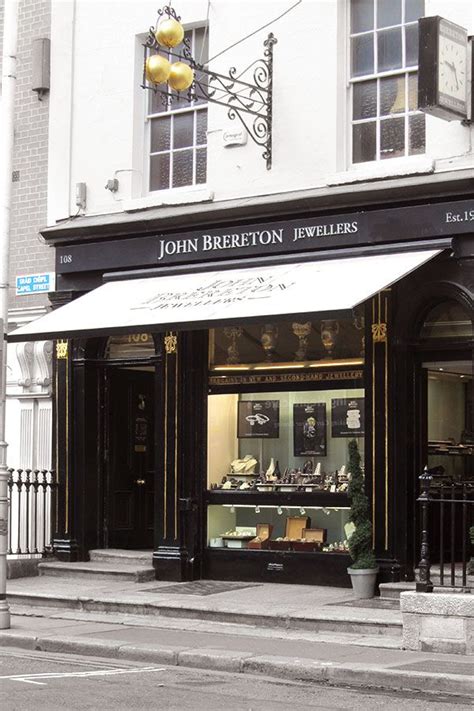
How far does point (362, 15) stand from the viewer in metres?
15.1

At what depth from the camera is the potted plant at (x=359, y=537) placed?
547 inches

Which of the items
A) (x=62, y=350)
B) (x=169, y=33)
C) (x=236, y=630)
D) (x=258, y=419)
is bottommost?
(x=236, y=630)

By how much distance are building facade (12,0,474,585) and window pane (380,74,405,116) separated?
3cm

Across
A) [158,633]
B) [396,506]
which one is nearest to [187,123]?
[396,506]

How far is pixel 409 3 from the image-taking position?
14742 millimetres

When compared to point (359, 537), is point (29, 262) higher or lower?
higher

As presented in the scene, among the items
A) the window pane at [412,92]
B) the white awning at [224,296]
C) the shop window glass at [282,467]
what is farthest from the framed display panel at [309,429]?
the window pane at [412,92]

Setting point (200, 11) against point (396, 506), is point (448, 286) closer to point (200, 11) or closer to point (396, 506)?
point (396, 506)

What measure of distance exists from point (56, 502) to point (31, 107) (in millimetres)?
5311

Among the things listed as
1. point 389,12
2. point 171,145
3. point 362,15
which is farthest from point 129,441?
point 389,12

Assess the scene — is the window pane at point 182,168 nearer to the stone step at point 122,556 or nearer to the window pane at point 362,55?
the window pane at point 362,55

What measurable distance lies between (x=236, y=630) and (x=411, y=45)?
6.63m

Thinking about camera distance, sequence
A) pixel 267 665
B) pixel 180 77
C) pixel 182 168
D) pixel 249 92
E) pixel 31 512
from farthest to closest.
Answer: pixel 31 512 < pixel 182 168 < pixel 249 92 < pixel 180 77 < pixel 267 665

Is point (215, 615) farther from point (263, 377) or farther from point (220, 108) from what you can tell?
point (220, 108)
